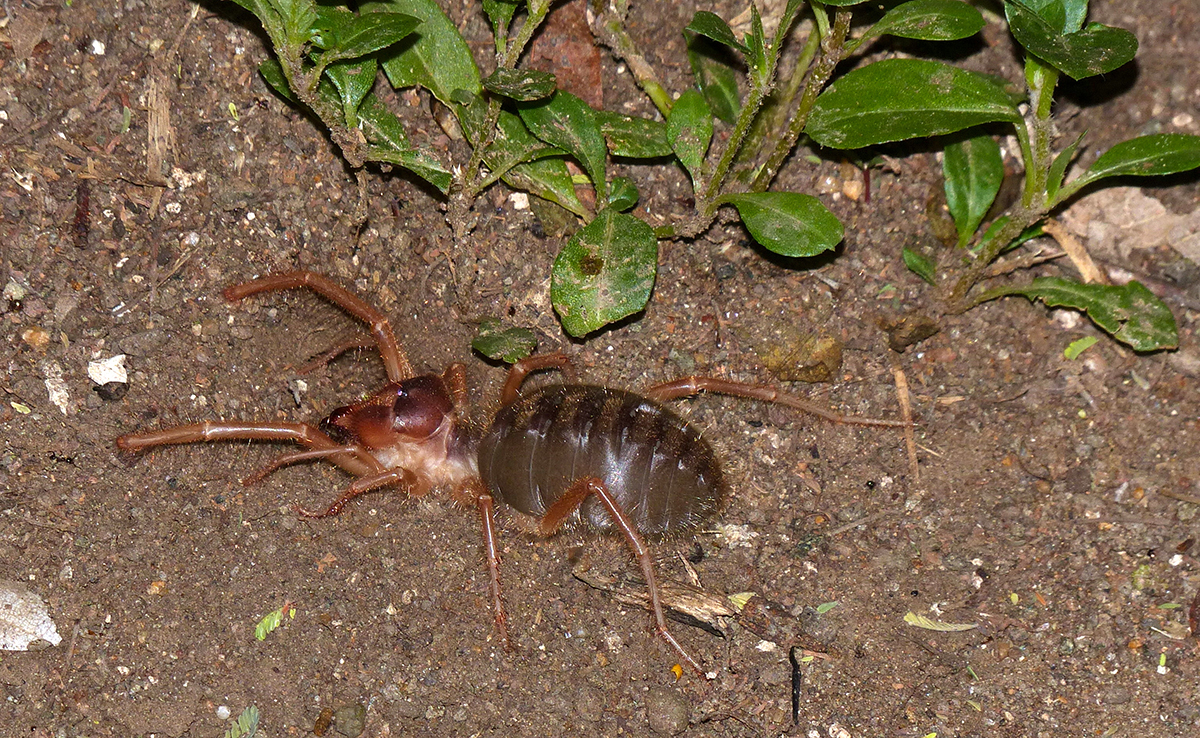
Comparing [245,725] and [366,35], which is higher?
[366,35]

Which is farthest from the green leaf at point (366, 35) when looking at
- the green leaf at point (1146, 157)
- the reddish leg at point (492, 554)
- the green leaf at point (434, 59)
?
the green leaf at point (1146, 157)

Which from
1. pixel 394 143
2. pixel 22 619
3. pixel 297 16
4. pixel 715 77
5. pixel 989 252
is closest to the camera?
pixel 22 619

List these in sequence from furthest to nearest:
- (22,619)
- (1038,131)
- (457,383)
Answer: (457,383)
(1038,131)
(22,619)

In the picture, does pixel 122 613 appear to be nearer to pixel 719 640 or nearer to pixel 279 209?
pixel 279 209

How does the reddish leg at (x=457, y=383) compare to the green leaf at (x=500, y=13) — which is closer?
the green leaf at (x=500, y=13)

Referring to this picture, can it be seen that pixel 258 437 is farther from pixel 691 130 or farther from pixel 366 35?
pixel 691 130

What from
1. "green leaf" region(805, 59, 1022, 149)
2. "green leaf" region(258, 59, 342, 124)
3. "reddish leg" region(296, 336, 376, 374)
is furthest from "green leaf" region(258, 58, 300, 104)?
"green leaf" region(805, 59, 1022, 149)

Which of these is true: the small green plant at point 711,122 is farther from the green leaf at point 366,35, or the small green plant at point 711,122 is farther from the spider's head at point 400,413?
the spider's head at point 400,413

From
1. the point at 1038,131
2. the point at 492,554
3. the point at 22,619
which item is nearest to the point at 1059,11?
the point at 1038,131
